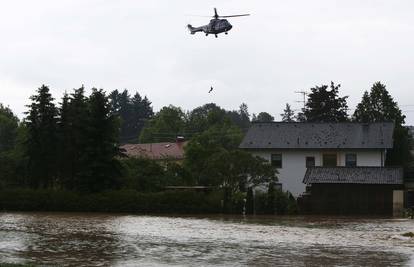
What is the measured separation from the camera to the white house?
65688 millimetres

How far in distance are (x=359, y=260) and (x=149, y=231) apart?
13297mm

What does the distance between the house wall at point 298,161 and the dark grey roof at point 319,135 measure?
0.58 m

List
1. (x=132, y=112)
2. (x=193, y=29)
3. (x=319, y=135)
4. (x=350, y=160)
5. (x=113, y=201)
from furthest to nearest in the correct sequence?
(x=132, y=112), (x=319, y=135), (x=350, y=160), (x=113, y=201), (x=193, y=29)

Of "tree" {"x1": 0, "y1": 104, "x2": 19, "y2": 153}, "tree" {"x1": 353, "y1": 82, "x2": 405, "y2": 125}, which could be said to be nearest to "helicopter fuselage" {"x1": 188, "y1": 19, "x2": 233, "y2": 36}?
"tree" {"x1": 353, "y1": 82, "x2": 405, "y2": 125}

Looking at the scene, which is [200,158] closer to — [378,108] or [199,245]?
[378,108]

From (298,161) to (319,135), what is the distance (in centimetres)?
359

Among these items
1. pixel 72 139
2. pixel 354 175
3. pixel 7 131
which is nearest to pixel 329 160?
pixel 354 175

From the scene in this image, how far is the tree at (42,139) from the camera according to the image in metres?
58.6

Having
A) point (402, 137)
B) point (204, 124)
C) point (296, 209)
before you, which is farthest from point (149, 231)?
point (204, 124)

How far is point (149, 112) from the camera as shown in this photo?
19438cm

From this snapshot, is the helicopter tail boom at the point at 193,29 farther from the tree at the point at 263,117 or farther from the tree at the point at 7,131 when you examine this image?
the tree at the point at 263,117

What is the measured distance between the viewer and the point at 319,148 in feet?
218

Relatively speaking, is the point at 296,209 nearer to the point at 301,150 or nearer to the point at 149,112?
the point at 301,150

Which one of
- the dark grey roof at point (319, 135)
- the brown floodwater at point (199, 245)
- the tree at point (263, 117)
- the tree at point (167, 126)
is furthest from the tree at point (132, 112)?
the brown floodwater at point (199, 245)
